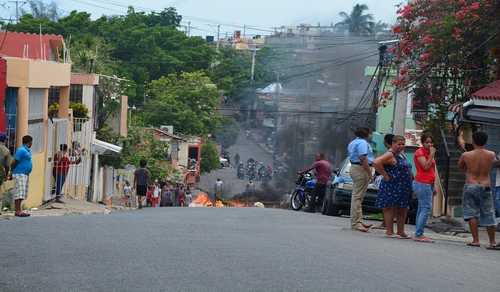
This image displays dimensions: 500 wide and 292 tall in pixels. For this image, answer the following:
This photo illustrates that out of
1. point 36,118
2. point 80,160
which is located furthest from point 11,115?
point 80,160

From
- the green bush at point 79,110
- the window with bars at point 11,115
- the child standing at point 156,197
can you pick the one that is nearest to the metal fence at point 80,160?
the green bush at point 79,110

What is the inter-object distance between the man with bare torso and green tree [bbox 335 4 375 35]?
192ft

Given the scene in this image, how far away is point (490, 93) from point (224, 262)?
11.6m

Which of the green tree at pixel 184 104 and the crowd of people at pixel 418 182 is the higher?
the green tree at pixel 184 104

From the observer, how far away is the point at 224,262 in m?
11.3

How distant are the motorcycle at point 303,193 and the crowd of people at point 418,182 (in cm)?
1195

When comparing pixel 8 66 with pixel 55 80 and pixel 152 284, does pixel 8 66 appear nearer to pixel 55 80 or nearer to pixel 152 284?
pixel 55 80

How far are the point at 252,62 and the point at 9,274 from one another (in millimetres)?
70495

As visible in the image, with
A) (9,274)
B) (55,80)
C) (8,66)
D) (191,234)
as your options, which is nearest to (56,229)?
(191,234)

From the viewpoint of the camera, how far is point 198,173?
71.9 m

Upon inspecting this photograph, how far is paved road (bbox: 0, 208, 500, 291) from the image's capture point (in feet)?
32.3

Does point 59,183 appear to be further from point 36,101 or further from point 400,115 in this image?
point 400,115

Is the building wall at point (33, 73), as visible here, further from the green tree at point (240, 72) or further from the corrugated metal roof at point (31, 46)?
the green tree at point (240, 72)

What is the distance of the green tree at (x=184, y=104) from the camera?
69.8 metres
